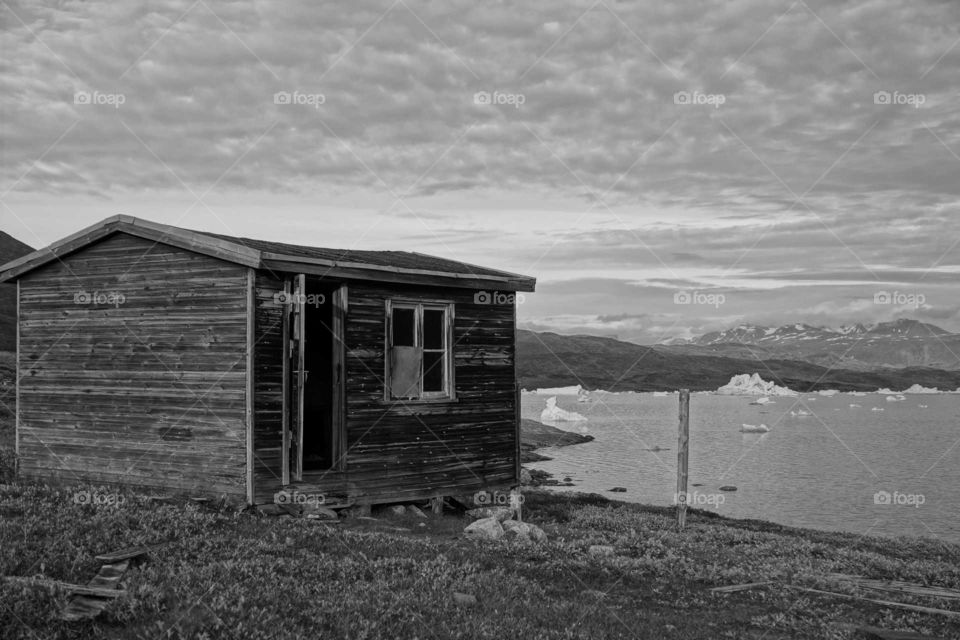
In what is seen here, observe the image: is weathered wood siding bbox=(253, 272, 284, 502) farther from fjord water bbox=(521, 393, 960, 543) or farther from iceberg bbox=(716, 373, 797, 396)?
iceberg bbox=(716, 373, 797, 396)

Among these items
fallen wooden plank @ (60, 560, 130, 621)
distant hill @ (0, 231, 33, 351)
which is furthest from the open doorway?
distant hill @ (0, 231, 33, 351)

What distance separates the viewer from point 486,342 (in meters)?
20.7

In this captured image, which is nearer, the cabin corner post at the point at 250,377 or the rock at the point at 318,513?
the cabin corner post at the point at 250,377

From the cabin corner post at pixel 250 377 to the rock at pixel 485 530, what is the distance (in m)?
4.35

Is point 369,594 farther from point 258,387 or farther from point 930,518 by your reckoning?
point 930,518

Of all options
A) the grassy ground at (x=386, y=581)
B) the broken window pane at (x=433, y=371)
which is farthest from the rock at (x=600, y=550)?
the broken window pane at (x=433, y=371)

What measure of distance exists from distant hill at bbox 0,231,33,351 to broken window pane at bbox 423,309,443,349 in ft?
134

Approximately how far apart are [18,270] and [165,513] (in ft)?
30.2

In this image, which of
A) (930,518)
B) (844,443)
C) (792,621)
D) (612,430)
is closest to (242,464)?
(792,621)

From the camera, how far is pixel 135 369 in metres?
17.9

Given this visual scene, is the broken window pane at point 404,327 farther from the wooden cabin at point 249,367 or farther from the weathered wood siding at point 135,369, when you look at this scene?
→ the weathered wood siding at point 135,369

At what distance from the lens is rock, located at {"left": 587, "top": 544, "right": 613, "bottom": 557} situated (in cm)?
1421

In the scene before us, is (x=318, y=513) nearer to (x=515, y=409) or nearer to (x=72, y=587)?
(x=515, y=409)

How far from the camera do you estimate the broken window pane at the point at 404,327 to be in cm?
1923
